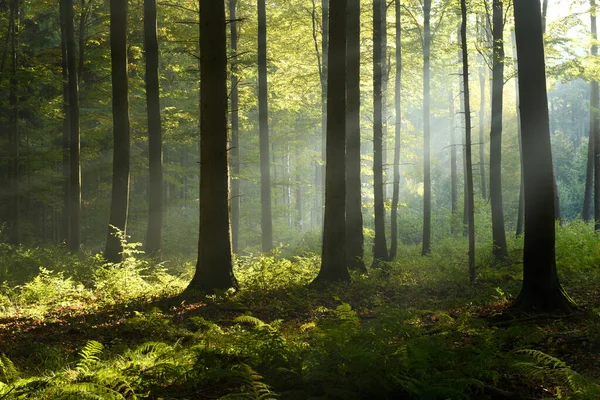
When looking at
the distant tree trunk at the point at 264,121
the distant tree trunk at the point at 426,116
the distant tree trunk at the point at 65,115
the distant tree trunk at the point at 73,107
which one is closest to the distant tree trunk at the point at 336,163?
the distant tree trunk at the point at 264,121

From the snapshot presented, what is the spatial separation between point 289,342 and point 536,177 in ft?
16.8

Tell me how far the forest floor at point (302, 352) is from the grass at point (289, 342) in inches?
0.6

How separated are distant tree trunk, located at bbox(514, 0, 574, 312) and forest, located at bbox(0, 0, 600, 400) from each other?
0.11 feet

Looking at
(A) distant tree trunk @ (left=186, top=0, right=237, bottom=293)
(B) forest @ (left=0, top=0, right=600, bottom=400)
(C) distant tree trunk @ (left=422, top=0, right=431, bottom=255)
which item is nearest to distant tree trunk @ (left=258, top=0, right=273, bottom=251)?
(B) forest @ (left=0, top=0, right=600, bottom=400)

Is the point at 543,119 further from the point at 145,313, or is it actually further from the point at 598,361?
the point at 145,313

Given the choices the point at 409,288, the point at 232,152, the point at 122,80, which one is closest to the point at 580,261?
the point at 409,288

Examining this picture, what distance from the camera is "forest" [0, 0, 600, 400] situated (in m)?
4.74

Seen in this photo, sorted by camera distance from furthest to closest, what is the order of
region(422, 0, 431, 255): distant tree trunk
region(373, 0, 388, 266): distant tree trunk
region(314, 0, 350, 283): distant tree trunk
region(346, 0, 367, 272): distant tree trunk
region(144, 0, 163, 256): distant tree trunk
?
region(422, 0, 431, 255): distant tree trunk < region(373, 0, 388, 266): distant tree trunk < region(144, 0, 163, 256): distant tree trunk < region(346, 0, 367, 272): distant tree trunk < region(314, 0, 350, 283): distant tree trunk

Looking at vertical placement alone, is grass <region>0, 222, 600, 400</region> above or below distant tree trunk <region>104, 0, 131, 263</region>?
below

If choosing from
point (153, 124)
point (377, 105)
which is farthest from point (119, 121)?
point (377, 105)

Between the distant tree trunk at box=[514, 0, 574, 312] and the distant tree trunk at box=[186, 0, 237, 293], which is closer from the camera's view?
the distant tree trunk at box=[514, 0, 574, 312]

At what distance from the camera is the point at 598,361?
5.40m

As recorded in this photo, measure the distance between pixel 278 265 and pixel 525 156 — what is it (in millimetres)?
7303

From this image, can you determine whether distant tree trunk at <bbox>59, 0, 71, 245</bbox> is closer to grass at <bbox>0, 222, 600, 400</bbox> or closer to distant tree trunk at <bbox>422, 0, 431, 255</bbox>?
grass at <bbox>0, 222, 600, 400</bbox>
